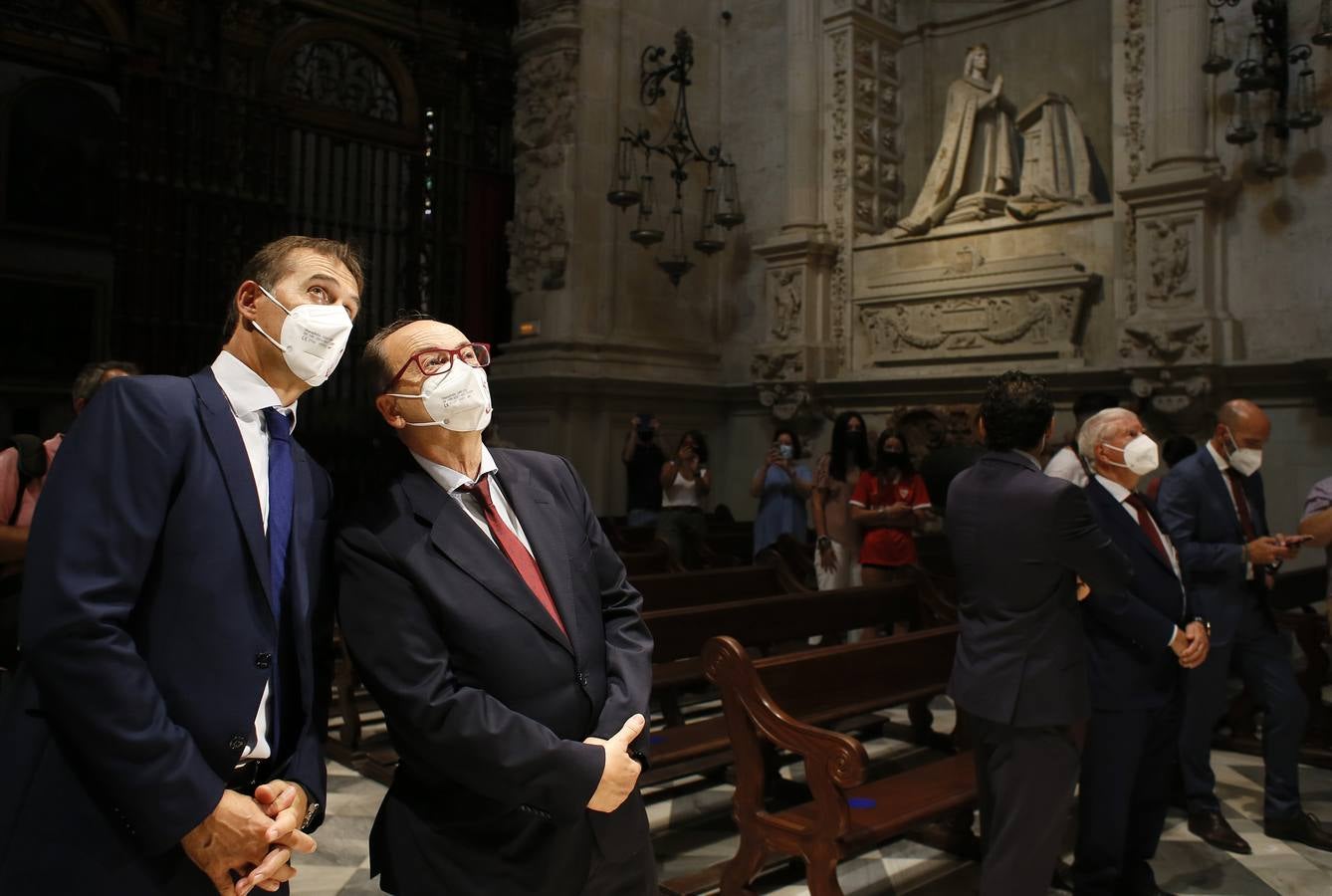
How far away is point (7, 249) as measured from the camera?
457 inches

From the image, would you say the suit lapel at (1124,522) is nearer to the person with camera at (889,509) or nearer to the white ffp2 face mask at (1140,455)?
the white ffp2 face mask at (1140,455)

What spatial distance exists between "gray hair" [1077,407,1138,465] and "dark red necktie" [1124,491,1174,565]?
16cm

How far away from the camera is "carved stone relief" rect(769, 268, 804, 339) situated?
9812mm

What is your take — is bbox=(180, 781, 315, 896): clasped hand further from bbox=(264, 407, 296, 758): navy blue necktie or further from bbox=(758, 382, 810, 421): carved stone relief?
bbox=(758, 382, 810, 421): carved stone relief

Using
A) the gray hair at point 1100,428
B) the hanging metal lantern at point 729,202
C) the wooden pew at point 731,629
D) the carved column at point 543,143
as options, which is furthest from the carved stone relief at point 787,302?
the gray hair at point 1100,428

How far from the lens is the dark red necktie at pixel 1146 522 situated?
3.10m

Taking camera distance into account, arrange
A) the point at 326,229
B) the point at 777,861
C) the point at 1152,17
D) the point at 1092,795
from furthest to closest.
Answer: the point at 326,229, the point at 1152,17, the point at 777,861, the point at 1092,795

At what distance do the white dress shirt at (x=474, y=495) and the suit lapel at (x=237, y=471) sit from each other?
0.31 metres

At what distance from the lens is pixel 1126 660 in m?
3.00

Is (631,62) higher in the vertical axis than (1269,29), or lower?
higher

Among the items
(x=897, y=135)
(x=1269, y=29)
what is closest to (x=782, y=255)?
(x=897, y=135)

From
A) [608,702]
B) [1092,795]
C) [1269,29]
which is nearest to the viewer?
[608,702]

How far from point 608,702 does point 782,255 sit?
8532 mm

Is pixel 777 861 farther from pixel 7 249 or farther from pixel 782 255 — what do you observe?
pixel 7 249
